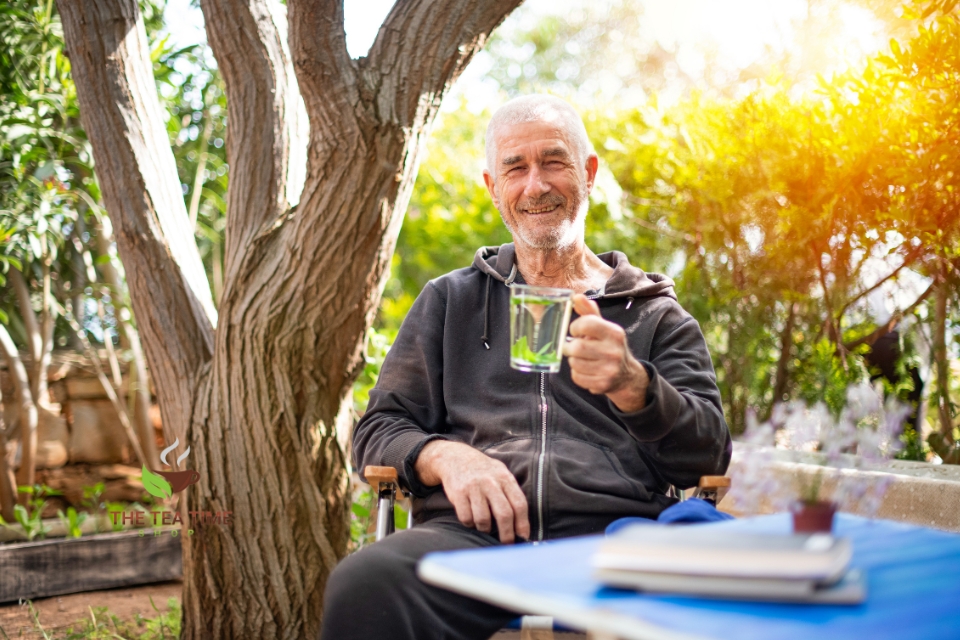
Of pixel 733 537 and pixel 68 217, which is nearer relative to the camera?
pixel 733 537

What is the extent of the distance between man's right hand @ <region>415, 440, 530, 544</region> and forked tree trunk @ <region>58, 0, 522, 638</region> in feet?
2.84

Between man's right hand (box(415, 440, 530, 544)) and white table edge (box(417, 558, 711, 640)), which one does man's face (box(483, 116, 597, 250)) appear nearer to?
man's right hand (box(415, 440, 530, 544))

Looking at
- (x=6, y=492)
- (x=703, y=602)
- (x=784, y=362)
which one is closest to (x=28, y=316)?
(x=6, y=492)

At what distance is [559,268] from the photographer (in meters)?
2.30

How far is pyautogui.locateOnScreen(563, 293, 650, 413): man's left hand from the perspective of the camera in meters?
1.38

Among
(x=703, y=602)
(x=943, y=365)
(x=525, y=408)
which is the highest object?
(x=943, y=365)

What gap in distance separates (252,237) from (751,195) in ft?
7.56

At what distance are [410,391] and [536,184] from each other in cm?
71

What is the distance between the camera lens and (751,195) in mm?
3451

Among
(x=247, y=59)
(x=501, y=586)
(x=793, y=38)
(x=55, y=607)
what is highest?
(x=793, y=38)

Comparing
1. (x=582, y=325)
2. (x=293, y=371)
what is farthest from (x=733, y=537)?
(x=293, y=371)

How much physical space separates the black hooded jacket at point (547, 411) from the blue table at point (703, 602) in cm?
61

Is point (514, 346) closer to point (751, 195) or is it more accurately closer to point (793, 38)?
point (751, 195)

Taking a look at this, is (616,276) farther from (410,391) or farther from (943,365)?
(943,365)
